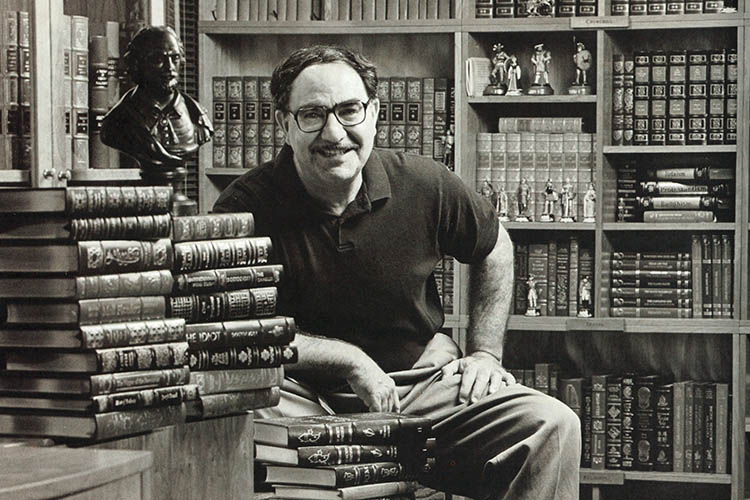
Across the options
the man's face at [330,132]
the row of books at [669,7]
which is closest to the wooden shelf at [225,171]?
the row of books at [669,7]

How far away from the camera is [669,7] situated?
4184 mm

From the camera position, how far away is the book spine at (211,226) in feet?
6.71

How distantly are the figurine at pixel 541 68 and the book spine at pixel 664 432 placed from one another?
113 centimetres

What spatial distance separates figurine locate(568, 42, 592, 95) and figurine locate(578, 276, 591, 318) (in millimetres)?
653

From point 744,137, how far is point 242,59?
183 centimetres

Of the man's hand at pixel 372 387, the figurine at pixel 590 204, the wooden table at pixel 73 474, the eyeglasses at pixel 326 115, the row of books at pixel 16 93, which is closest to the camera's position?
the wooden table at pixel 73 474

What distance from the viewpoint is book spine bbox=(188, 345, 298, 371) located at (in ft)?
6.75

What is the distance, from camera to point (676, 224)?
4.21 meters

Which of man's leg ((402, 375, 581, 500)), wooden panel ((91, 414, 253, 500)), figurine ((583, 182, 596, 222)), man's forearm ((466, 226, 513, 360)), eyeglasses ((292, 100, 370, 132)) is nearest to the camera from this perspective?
wooden panel ((91, 414, 253, 500))

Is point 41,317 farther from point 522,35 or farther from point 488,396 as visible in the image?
point 522,35

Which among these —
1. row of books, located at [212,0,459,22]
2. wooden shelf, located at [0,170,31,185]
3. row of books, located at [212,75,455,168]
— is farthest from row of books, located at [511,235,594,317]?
wooden shelf, located at [0,170,31,185]

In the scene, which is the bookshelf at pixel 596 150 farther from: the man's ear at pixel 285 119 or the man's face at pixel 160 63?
the man's face at pixel 160 63

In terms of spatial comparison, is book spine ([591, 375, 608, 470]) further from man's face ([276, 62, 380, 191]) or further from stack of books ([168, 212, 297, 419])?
stack of books ([168, 212, 297, 419])

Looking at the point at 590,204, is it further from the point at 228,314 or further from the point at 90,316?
the point at 90,316
